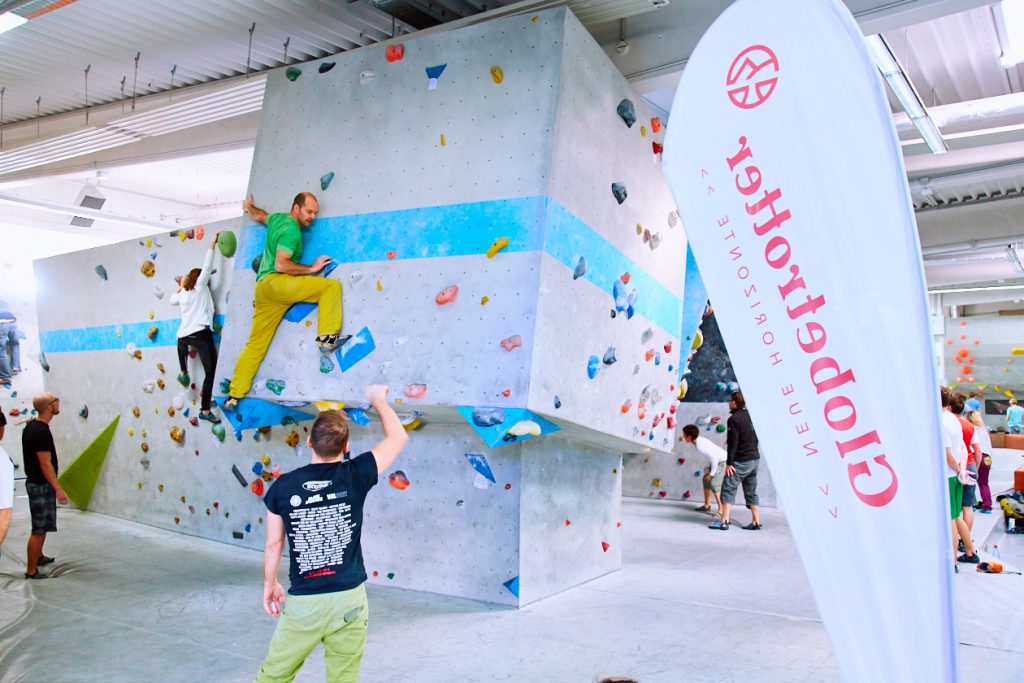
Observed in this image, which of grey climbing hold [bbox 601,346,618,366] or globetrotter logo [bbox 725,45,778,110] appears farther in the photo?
grey climbing hold [bbox 601,346,618,366]

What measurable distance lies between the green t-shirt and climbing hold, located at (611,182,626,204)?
2265 millimetres

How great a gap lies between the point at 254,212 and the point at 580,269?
2.56 metres

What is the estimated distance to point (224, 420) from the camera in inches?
295

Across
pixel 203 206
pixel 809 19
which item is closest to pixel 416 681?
pixel 809 19

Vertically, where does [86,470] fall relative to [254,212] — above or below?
below

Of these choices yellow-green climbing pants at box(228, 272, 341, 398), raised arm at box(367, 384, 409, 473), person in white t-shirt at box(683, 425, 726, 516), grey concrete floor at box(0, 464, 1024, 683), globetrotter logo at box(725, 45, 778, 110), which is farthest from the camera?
person in white t-shirt at box(683, 425, 726, 516)

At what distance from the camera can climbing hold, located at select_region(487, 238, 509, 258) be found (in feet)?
16.6

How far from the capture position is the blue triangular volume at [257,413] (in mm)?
6090

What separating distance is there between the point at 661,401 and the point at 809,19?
4.65 metres

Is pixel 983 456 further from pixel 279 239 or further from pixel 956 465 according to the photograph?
pixel 279 239

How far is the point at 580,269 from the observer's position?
5285 millimetres

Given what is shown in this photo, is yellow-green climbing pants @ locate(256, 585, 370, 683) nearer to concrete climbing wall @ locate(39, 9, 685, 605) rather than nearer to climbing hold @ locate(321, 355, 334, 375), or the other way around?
concrete climbing wall @ locate(39, 9, 685, 605)

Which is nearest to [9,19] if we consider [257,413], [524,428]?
[257,413]

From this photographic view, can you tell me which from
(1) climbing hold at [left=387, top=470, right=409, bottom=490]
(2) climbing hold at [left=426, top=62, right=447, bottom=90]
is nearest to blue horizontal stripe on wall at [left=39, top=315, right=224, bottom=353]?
(1) climbing hold at [left=387, top=470, right=409, bottom=490]
